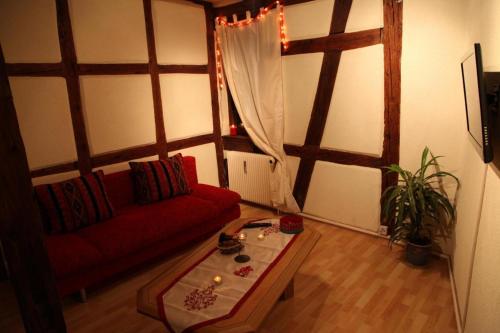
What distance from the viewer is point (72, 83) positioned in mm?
3000

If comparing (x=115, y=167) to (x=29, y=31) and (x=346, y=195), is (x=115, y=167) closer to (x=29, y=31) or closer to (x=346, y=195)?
(x=29, y=31)

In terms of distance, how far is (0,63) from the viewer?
138cm

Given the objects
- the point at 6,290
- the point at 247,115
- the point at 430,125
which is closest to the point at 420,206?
the point at 430,125

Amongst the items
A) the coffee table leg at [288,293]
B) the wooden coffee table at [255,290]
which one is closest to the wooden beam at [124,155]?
the wooden coffee table at [255,290]

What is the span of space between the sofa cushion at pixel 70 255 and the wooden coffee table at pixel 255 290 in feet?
2.45

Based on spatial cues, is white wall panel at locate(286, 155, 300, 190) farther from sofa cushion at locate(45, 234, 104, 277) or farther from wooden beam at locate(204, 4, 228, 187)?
sofa cushion at locate(45, 234, 104, 277)

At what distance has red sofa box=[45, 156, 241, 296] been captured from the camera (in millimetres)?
2408

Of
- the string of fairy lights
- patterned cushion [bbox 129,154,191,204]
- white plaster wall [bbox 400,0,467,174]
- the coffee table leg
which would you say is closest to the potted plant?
white plaster wall [bbox 400,0,467,174]

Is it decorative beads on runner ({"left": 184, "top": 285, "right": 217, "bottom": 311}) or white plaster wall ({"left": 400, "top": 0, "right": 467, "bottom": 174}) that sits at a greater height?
white plaster wall ({"left": 400, "top": 0, "right": 467, "bottom": 174})

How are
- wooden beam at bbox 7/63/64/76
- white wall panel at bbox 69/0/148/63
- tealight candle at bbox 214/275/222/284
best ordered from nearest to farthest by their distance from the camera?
1. tealight candle at bbox 214/275/222/284
2. wooden beam at bbox 7/63/64/76
3. white wall panel at bbox 69/0/148/63

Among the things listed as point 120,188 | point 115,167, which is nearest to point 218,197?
point 120,188

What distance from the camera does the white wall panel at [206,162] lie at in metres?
4.25

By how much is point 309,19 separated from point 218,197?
208cm

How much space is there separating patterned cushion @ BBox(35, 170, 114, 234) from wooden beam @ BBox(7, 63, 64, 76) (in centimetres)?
93
